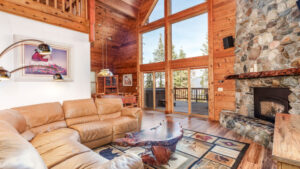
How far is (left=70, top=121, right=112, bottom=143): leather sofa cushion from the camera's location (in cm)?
262

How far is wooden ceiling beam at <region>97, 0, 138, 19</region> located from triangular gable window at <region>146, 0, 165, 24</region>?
853mm

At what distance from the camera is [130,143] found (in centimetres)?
207

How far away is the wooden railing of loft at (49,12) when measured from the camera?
305 cm

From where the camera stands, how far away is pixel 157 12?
658cm

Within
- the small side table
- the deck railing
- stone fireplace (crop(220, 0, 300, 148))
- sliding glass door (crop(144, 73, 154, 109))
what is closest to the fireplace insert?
stone fireplace (crop(220, 0, 300, 148))

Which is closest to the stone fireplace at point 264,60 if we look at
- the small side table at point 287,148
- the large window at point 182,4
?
the large window at point 182,4

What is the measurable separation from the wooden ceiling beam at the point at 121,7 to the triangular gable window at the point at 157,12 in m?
0.85

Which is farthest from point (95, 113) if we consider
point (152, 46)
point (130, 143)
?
point (152, 46)

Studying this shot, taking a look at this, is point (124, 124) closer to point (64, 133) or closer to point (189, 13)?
point (64, 133)

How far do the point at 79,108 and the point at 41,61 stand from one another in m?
1.48

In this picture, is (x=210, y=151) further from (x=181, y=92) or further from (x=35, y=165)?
(x=181, y=92)

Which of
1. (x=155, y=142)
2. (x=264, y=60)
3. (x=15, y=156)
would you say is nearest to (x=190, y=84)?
(x=264, y=60)

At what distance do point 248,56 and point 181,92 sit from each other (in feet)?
10.9

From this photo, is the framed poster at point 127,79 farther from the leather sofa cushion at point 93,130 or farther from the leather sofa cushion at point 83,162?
the leather sofa cushion at point 83,162
